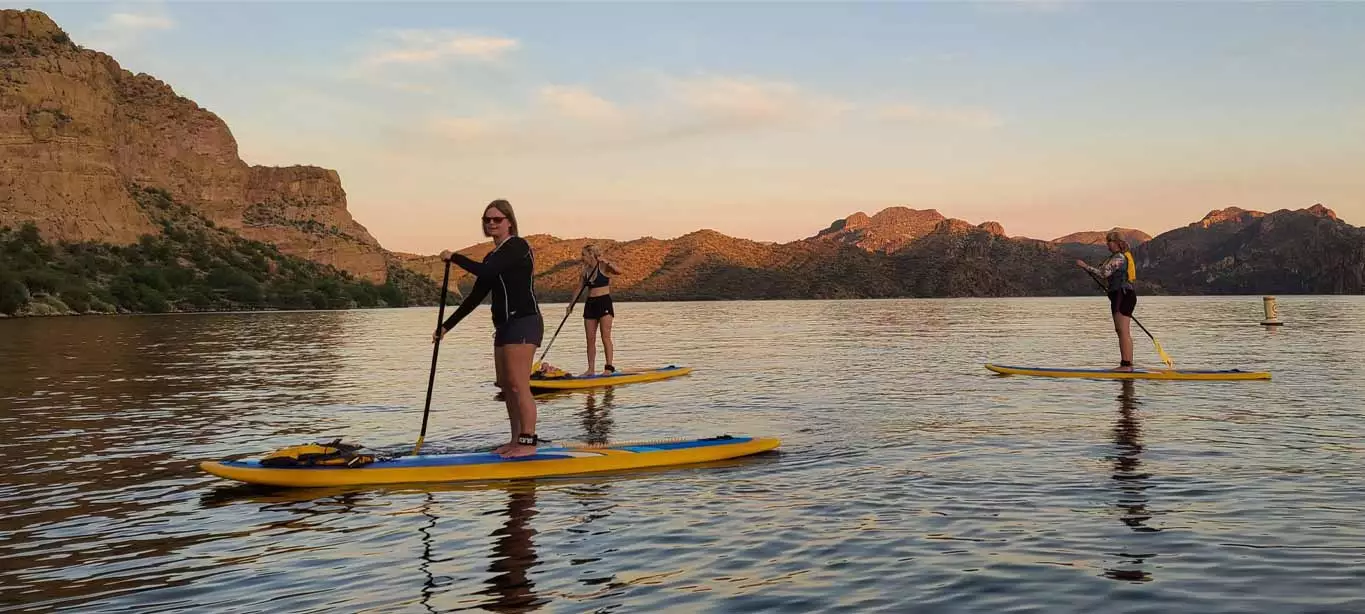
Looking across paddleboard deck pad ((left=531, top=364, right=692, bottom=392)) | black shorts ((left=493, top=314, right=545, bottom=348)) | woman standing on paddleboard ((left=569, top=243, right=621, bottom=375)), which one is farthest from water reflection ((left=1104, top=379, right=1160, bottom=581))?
woman standing on paddleboard ((left=569, top=243, right=621, bottom=375))

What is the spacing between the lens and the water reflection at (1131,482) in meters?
6.41

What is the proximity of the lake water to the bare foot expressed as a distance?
568 millimetres

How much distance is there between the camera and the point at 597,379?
66.1 ft

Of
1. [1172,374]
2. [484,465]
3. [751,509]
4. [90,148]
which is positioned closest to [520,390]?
[484,465]

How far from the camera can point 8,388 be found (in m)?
20.6

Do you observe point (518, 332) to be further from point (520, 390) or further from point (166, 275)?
point (166, 275)

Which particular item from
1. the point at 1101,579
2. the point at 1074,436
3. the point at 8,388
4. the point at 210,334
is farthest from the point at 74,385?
the point at 210,334

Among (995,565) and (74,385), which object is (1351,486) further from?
(74,385)

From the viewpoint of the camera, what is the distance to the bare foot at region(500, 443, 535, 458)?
10.4 meters

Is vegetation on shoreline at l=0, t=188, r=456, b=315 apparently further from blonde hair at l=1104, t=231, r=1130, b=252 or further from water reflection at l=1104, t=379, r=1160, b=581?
water reflection at l=1104, t=379, r=1160, b=581

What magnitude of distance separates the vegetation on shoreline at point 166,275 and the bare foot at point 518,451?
79.5 m

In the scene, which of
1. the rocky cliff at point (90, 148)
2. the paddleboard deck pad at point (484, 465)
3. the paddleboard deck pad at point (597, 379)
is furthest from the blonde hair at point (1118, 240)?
the rocky cliff at point (90, 148)

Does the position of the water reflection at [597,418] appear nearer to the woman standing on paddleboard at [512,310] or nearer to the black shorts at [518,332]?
the woman standing on paddleboard at [512,310]

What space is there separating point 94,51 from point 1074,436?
147m
